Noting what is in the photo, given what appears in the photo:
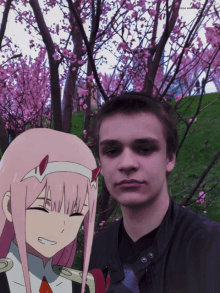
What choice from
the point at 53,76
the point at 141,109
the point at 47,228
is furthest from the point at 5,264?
the point at 53,76

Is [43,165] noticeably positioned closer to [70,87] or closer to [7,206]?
[7,206]

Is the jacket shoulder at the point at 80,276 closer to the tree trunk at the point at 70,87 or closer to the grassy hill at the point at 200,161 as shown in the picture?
the tree trunk at the point at 70,87

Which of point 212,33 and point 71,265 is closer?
point 71,265

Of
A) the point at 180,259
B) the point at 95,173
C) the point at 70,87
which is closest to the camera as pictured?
the point at 180,259

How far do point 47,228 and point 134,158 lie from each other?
559mm

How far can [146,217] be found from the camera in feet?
4.15

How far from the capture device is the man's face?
3.95 ft

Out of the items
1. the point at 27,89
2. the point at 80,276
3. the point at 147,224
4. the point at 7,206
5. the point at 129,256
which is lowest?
the point at 80,276

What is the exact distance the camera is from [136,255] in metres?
1.25

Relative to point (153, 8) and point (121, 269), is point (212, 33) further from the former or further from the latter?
point (121, 269)

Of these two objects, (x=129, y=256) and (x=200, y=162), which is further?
(x=200, y=162)

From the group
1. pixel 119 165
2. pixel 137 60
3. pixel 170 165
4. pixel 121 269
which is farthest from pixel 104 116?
pixel 137 60

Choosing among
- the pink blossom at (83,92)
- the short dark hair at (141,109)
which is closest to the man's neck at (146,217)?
the short dark hair at (141,109)

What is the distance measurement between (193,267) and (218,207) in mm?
3851
